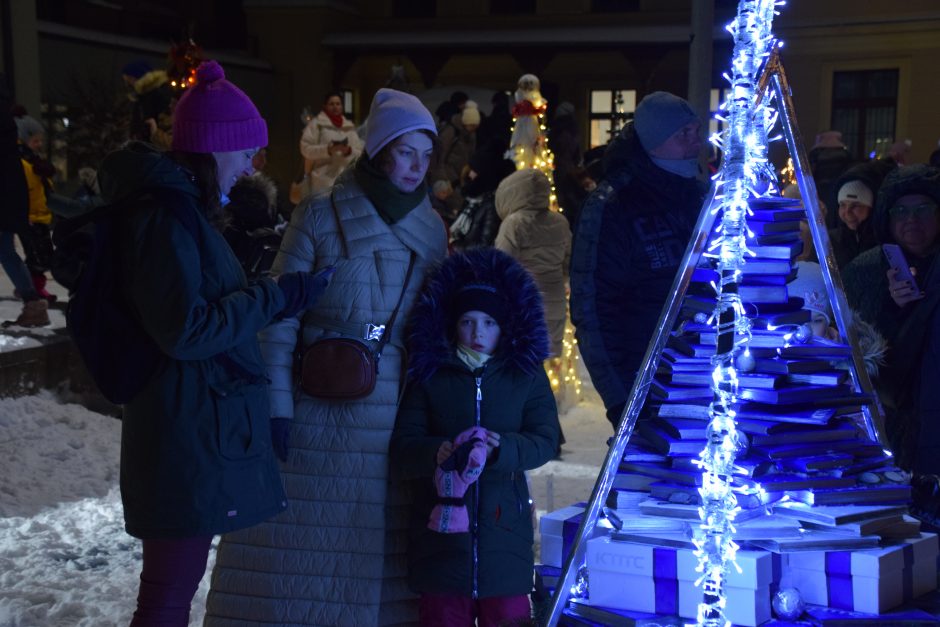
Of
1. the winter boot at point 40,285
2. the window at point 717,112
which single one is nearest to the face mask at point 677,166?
the window at point 717,112

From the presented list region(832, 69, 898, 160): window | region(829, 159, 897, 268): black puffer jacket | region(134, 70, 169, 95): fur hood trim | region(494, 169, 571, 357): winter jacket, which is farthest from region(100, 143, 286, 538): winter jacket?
region(832, 69, 898, 160): window

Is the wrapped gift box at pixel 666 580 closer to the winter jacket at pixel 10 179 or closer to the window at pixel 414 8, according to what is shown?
the winter jacket at pixel 10 179

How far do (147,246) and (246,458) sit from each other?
63 cm

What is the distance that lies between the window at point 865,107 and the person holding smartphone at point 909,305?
21.4 meters

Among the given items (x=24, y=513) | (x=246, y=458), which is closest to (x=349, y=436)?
(x=246, y=458)

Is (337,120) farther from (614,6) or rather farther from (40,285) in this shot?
(614,6)

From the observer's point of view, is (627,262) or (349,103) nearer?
(627,262)

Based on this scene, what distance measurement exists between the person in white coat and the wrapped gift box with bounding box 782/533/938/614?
29.0ft

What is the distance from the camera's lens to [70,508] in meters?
5.93

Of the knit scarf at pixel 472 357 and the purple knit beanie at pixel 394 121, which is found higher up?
the purple knit beanie at pixel 394 121

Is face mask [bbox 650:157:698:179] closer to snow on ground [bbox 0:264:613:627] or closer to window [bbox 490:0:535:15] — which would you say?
snow on ground [bbox 0:264:613:627]

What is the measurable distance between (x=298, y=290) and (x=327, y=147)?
841cm

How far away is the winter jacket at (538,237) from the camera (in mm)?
7973

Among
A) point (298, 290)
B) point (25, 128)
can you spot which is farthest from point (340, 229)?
point (25, 128)
